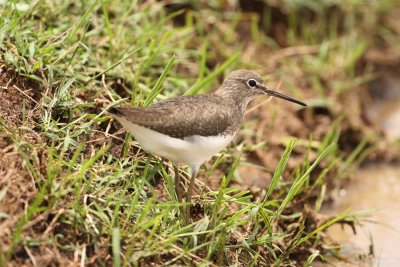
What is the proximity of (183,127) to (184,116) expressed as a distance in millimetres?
100

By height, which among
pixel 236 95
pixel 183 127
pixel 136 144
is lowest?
pixel 136 144

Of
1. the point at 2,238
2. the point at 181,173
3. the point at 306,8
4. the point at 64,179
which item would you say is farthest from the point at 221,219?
the point at 306,8

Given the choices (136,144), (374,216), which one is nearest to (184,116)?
(136,144)

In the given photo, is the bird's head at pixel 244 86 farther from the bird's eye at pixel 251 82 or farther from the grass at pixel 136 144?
the grass at pixel 136 144

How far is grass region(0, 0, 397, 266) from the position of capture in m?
4.38

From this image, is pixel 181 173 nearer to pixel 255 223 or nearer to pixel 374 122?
pixel 255 223

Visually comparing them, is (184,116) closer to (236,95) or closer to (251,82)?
(236,95)

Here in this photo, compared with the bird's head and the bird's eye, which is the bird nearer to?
the bird's head

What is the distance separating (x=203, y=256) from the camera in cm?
473

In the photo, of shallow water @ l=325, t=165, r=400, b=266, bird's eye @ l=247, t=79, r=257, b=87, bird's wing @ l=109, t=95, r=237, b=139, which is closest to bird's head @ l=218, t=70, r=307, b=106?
bird's eye @ l=247, t=79, r=257, b=87

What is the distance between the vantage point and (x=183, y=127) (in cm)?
482

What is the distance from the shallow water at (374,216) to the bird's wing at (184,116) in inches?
63.6

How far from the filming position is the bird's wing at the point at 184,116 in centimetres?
468

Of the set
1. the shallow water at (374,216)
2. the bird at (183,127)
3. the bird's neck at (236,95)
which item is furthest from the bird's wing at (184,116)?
the shallow water at (374,216)
